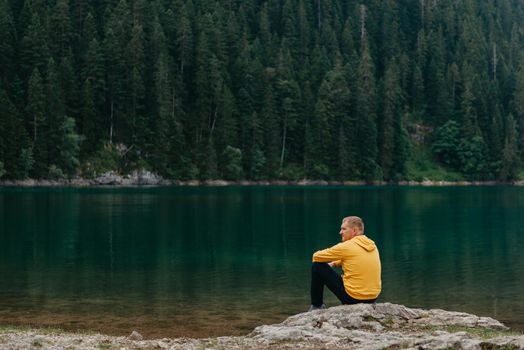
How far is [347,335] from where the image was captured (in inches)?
577

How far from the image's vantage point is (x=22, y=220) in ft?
196

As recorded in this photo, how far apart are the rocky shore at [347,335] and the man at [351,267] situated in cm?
36

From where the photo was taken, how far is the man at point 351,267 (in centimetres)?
1605

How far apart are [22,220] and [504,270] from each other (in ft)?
136

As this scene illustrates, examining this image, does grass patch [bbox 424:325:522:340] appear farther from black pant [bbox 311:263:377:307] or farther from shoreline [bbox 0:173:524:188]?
shoreline [bbox 0:173:524:188]

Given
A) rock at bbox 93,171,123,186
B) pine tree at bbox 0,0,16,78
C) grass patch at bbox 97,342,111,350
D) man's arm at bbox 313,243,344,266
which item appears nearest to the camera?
grass patch at bbox 97,342,111,350

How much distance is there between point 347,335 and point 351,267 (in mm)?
2015

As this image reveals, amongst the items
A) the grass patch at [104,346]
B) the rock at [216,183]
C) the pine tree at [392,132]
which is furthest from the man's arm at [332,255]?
the pine tree at [392,132]

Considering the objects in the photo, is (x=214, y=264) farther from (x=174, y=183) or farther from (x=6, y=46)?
(x=6, y=46)

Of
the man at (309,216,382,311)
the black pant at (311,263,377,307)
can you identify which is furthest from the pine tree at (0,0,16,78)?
the man at (309,216,382,311)

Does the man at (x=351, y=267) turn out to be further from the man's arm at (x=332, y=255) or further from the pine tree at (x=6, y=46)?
the pine tree at (x=6, y=46)

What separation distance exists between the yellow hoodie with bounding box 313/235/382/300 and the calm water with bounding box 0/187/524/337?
584 centimetres

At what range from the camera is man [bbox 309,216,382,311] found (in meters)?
16.0

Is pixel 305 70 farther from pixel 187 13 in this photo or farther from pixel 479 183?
pixel 479 183
